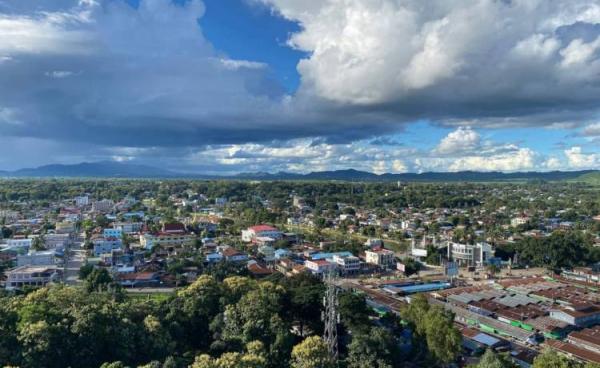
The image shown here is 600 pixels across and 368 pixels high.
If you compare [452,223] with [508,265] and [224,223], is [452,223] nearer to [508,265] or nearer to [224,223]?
[508,265]

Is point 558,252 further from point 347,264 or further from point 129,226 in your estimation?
point 129,226

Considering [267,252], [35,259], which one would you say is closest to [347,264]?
[267,252]

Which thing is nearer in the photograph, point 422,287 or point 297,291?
point 297,291

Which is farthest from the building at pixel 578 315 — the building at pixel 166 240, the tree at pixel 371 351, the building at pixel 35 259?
the building at pixel 35 259

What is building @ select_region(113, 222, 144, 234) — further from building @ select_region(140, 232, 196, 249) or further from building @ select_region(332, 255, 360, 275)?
building @ select_region(332, 255, 360, 275)

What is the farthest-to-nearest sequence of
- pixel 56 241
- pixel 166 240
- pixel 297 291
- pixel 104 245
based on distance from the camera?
pixel 166 240
pixel 56 241
pixel 104 245
pixel 297 291

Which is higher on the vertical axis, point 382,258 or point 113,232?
point 113,232

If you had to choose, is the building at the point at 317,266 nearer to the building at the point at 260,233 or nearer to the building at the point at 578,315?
the building at the point at 260,233

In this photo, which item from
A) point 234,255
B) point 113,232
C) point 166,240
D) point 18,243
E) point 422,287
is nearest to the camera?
Result: point 422,287
